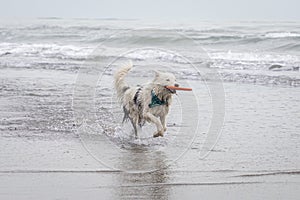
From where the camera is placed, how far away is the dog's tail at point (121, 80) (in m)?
8.48

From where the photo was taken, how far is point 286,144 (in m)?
7.28

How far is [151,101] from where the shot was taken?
780cm

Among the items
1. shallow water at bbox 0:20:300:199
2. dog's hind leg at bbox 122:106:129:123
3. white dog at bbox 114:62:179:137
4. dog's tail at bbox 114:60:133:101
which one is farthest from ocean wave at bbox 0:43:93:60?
white dog at bbox 114:62:179:137

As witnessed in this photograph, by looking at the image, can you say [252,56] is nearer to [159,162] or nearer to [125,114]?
[125,114]

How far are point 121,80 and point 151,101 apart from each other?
0.94m

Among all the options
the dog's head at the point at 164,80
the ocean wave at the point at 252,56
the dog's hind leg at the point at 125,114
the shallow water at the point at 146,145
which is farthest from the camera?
the ocean wave at the point at 252,56

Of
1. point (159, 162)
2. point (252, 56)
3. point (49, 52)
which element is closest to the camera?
point (159, 162)

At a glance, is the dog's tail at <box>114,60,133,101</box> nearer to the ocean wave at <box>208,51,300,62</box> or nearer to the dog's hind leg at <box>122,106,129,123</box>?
the dog's hind leg at <box>122,106,129,123</box>

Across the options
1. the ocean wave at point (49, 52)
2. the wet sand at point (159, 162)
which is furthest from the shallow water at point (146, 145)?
the ocean wave at point (49, 52)

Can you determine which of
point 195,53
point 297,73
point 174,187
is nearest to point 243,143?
point 174,187

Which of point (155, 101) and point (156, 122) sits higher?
point (155, 101)

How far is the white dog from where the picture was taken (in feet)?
25.1

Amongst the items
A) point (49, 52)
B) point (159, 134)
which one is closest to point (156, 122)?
point (159, 134)

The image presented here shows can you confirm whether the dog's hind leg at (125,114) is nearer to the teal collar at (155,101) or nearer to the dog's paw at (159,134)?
the teal collar at (155,101)
